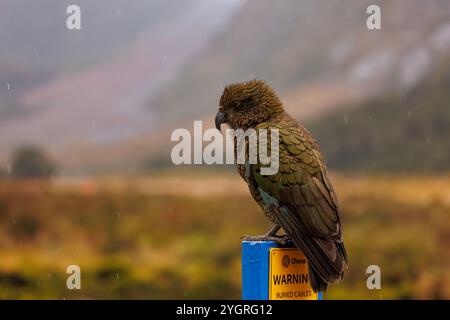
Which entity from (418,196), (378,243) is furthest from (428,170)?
(378,243)

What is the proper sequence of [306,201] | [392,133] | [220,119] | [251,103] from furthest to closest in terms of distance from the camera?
[392,133] < [220,119] < [251,103] < [306,201]

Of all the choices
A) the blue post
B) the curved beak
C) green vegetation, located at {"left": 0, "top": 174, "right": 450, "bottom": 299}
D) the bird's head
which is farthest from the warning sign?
green vegetation, located at {"left": 0, "top": 174, "right": 450, "bottom": 299}

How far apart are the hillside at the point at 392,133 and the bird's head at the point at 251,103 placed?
10.1 meters

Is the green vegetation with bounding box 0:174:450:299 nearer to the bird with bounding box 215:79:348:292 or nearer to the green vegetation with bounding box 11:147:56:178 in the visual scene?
the green vegetation with bounding box 11:147:56:178

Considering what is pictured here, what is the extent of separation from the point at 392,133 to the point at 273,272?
11.6 meters

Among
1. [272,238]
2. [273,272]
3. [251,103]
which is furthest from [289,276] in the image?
[251,103]

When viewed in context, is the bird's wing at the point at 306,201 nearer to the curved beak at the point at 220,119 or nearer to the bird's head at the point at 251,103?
the bird's head at the point at 251,103

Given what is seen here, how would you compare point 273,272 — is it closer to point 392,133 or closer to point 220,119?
point 220,119

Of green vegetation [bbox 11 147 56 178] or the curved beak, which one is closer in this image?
the curved beak

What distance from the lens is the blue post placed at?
4215 millimetres

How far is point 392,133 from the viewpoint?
15.3m

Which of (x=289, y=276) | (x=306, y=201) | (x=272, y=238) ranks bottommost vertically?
(x=289, y=276)

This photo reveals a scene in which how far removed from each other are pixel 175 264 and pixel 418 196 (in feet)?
16.4
